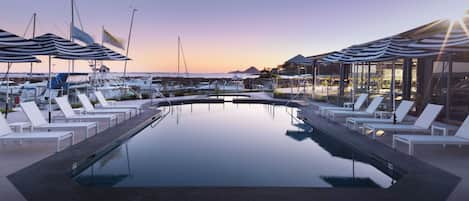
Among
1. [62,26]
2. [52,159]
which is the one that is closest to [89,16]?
[62,26]

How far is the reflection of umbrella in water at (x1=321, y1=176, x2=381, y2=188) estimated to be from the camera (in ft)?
15.2

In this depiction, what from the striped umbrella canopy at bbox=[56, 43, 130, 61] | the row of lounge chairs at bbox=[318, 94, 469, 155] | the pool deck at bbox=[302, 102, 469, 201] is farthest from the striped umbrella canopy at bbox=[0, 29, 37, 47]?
the row of lounge chairs at bbox=[318, 94, 469, 155]

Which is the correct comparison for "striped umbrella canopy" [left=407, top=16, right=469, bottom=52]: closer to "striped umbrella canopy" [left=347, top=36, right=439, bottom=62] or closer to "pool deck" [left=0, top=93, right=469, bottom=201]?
"striped umbrella canopy" [left=347, top=36, right=439, bottom=62]

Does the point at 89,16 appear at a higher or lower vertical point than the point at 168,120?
higher

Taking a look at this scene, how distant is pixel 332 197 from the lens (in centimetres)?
347

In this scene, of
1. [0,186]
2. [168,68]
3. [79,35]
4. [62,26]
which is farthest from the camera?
[168,68]

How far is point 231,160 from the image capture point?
595cm

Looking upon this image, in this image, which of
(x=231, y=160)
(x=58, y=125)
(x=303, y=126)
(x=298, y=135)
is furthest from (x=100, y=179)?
(x=303, y=126)

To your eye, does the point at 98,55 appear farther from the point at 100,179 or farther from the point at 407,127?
the point at 407,127

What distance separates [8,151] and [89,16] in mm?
12095

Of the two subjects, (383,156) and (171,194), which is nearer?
(171,194)

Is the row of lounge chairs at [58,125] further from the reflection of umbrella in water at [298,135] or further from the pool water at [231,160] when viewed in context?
the reflection of umbrella in water at [298,135]

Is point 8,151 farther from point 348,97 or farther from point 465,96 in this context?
point 348,97

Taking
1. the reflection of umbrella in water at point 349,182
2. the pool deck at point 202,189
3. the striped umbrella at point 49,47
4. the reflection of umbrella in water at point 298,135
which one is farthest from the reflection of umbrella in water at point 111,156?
the reflection of umbrella in water at point 298,135
